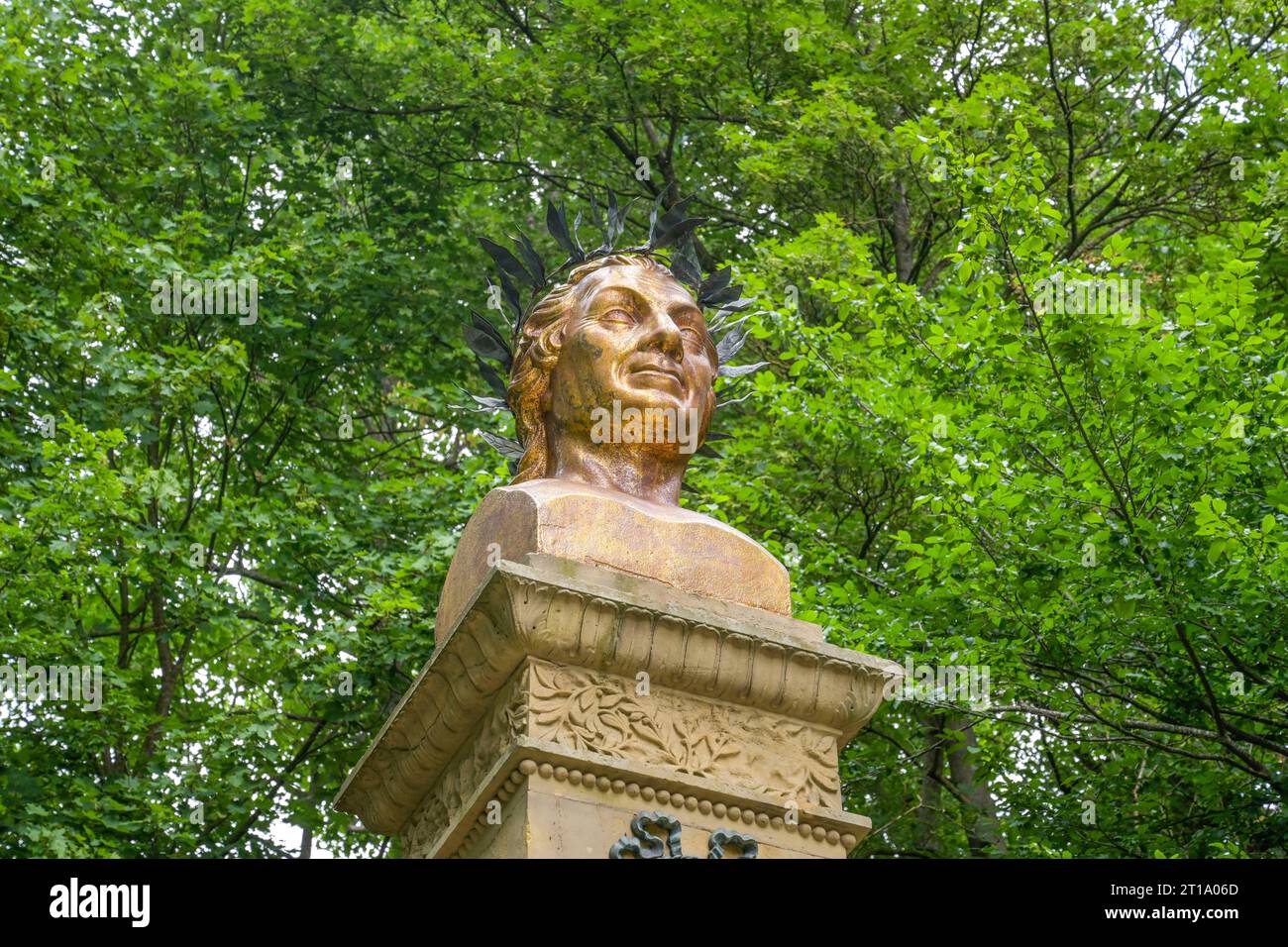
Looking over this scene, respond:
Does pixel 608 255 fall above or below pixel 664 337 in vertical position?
above

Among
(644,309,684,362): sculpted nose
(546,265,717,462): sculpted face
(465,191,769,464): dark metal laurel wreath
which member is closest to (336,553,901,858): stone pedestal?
(546,265,717,462): sculpted face

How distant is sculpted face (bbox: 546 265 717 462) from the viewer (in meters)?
7.06

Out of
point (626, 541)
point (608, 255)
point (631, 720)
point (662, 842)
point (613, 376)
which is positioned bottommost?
point (662, 842)

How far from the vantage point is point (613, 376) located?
7051 millimetres

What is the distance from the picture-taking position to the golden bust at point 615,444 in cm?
665

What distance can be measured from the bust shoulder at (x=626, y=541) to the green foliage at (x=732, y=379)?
3.93 metres

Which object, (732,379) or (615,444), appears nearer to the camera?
(615,444)

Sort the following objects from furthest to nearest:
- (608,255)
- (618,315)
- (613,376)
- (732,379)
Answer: (732,379), (608,255), (618,315), (613,376)

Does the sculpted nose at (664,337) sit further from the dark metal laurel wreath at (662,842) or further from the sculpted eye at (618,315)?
the dark metal laurel wreath at (662,842)

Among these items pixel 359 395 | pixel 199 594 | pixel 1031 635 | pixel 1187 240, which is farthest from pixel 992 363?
pixel 359 395

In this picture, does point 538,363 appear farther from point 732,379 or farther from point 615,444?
point 732,379

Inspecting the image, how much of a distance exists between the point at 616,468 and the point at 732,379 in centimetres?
729

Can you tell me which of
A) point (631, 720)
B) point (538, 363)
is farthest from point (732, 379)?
point (631, 720)

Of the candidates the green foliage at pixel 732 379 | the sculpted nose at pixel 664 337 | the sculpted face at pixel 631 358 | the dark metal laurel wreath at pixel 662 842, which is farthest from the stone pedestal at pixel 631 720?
the green foliage at pixel 732 379
